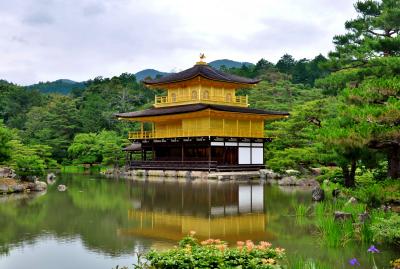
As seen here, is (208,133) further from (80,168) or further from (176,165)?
(80,168)

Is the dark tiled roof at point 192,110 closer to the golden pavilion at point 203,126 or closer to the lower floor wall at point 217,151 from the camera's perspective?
the golden pavilion at point 203,126

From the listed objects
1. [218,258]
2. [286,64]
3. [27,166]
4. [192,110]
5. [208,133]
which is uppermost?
[286,64]

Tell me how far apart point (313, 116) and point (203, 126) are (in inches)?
415

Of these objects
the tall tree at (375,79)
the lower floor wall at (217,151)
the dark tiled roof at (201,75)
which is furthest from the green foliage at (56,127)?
the tall tree at (375,79)

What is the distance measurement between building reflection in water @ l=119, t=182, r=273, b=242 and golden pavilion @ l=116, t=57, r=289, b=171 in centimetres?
1271

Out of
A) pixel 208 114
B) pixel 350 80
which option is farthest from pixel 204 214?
pixel 208 114

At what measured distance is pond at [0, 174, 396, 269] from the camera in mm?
8547

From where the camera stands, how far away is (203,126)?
33.6 meters

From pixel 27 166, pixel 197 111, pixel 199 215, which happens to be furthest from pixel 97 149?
pixel 199 215

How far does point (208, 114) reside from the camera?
32.8 m

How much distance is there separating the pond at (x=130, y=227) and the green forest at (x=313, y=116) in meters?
1.86

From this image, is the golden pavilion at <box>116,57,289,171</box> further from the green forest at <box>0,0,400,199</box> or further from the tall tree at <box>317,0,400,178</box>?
the tall tree at <box>317,0,400,178</box>

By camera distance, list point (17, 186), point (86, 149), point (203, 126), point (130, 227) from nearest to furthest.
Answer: point (130, 227) → point (17, 186) → point (203, 126) → point (86, 149)

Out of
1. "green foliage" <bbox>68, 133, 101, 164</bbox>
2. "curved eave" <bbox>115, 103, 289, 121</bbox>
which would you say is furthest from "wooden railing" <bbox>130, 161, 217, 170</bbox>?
"green foliage" <bbox>68, 133, 101, 164</bbox>
